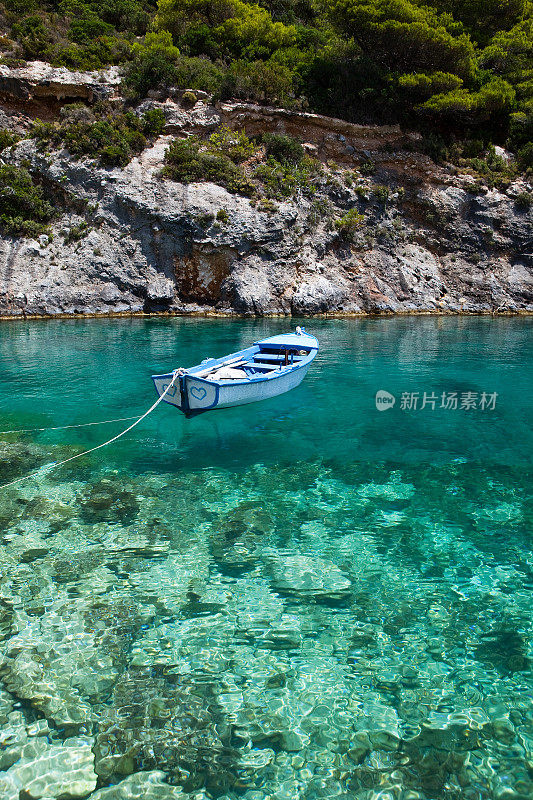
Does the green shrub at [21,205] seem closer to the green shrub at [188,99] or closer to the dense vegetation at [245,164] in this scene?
the dense vegetation at [245,164]

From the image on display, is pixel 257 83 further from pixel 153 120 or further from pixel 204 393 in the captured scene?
pixel 204 393

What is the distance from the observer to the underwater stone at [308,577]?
252 inches

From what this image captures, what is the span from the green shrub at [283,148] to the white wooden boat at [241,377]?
24895mm

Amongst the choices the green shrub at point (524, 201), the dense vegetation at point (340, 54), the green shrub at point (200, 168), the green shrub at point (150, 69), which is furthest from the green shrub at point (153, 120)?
the green shrub at point (524, 201)

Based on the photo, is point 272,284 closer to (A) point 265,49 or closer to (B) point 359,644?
(A) point 265,49

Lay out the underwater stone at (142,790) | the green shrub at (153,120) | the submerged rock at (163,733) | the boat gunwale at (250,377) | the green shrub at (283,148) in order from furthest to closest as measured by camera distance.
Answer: the green shrub at (283,148) < the green shrub at (153,120) < the boat gunwale at (250,377) < the submerged rock at (163,733) < the underwater stone at (142,790)

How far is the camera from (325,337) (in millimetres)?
27062

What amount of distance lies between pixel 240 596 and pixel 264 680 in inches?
52.9

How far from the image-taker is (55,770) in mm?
4098

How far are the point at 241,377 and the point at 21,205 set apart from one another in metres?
29.1

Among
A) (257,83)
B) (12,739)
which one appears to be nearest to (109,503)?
(12,739)

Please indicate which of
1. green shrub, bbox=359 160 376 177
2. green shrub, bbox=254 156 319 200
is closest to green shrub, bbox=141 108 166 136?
green shrub, bbox=254 156 319 200

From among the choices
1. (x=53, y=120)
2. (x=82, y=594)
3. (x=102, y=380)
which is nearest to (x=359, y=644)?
(x=82, y=594)

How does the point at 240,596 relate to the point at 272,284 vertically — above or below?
below
